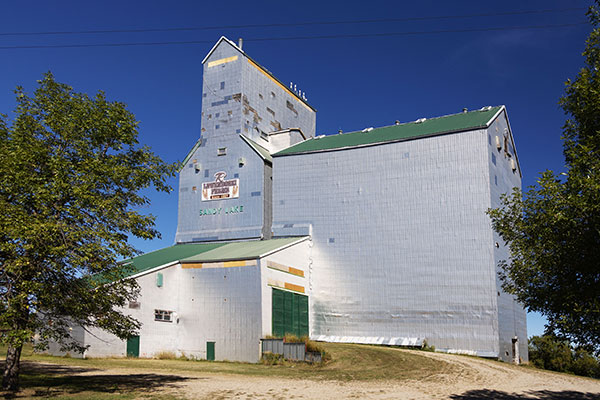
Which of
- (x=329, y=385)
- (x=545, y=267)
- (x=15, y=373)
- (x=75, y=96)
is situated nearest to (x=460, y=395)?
(x=329, y=385)

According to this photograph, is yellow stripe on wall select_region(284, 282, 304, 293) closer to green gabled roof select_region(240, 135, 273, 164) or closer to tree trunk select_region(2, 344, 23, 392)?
green gabled roof select_region(240, 135, 273, 164)

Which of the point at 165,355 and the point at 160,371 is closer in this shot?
the point at 160,371

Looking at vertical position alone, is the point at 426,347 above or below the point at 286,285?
below

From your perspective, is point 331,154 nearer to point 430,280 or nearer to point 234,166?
point 234,166

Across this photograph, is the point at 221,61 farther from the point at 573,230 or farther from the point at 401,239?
the point at 573,230

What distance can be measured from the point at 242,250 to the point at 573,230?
30.9 meters

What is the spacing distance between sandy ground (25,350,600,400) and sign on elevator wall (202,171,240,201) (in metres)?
23.5

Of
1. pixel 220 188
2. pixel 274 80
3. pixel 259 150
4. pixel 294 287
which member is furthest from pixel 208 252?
pixel 274 80

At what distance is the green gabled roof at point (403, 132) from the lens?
44000 millimetres

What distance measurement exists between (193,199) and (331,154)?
14.1 m

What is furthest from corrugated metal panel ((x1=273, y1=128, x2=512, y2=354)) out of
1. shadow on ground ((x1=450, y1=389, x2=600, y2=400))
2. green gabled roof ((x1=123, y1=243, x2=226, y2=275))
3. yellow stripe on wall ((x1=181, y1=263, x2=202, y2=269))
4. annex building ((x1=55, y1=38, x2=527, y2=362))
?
shadow on ground ((x1=450, y1=389, x2=600, y2=400))

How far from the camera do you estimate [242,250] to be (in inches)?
1677

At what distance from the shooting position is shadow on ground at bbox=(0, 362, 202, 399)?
20.3m

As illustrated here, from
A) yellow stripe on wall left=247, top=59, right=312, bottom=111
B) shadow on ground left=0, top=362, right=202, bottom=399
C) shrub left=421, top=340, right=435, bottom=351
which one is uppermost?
yellow stripe on wall left=247, top=59, right=312, bottom=111
